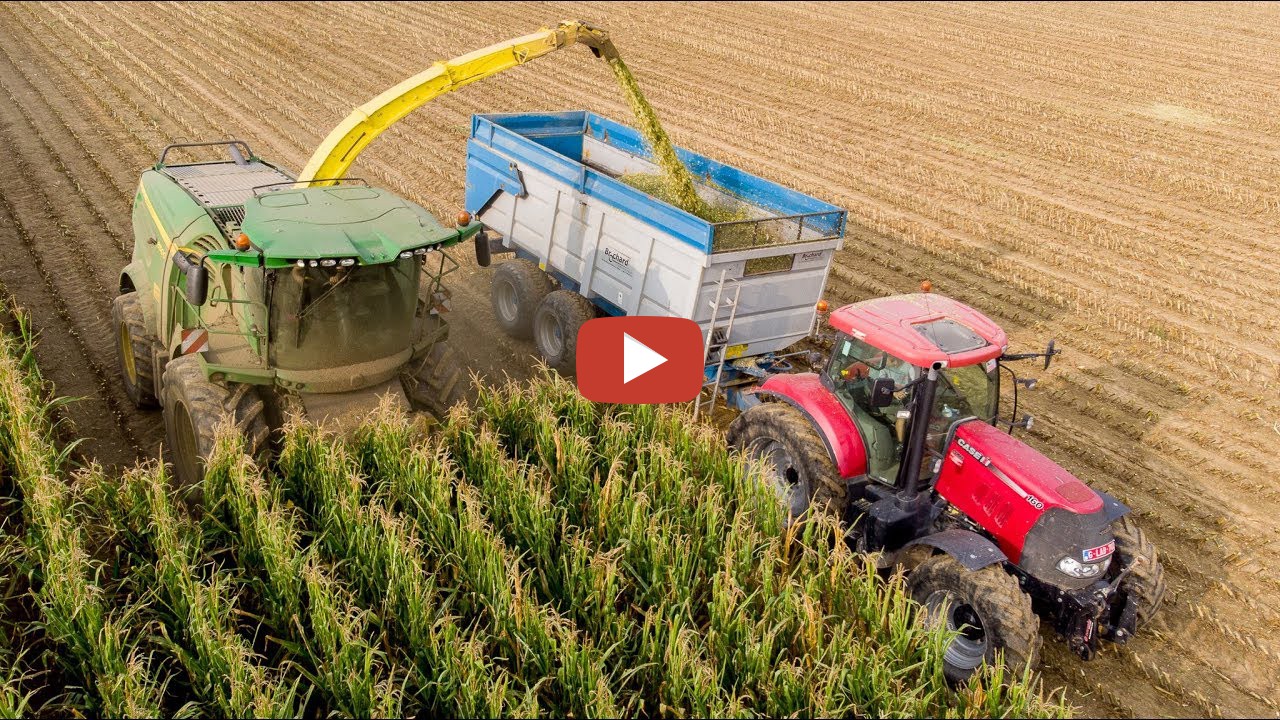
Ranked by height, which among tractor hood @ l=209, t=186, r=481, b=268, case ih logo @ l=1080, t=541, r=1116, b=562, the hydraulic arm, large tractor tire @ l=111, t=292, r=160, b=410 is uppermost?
the hydraulic arm

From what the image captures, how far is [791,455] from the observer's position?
7086mm

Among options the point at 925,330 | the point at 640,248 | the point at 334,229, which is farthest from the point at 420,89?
the point at 925,330

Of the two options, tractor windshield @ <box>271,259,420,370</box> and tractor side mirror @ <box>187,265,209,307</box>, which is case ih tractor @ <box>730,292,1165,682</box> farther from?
tractor side mirror @ <box>187,265,209,307</box>

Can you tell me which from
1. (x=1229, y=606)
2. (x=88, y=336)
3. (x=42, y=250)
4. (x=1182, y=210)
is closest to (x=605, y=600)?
(x=1229, y=606)

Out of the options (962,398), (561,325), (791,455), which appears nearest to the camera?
(962,398)

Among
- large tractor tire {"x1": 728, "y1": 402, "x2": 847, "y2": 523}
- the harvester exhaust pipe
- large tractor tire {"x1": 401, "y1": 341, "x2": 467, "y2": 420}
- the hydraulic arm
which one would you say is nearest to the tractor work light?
the harvester exhaust pipe

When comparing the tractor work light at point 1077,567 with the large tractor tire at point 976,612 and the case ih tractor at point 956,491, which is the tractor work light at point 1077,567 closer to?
the case ih tractor at point 956,491

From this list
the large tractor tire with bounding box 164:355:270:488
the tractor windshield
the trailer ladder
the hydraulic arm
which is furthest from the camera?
the hydraulic arm

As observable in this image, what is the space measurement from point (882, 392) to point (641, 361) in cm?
295

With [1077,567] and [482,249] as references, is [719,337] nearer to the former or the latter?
[482,249]

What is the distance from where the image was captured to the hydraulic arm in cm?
901

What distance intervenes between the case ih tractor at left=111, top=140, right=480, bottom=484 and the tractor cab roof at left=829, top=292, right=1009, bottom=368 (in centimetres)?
293

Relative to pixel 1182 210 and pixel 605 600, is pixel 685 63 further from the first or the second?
→ pixel 605 600

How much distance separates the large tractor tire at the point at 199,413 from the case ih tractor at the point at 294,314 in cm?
1
